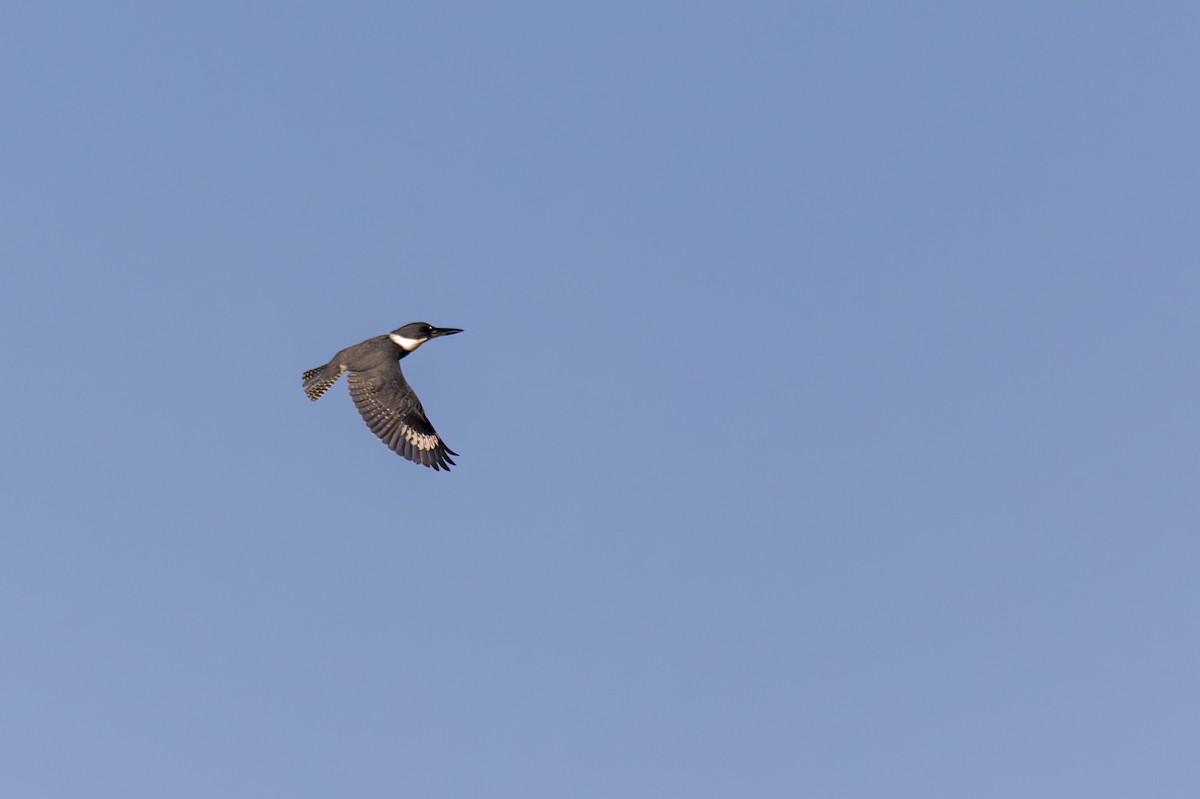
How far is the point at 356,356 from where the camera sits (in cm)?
2775

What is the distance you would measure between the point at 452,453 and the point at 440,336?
3.72m

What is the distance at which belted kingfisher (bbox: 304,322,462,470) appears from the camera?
1058 inches

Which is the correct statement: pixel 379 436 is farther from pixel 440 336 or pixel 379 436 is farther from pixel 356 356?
pixel 440 336

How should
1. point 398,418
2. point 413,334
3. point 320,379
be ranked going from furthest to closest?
point 413,334, point 320,379, point 398,418

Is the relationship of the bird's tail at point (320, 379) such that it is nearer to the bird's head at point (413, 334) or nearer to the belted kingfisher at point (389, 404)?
the belted kingfisher at point (389, 404)

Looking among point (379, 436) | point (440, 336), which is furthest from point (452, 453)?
point (440, 336)

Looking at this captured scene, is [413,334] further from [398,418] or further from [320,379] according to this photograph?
[398,418]

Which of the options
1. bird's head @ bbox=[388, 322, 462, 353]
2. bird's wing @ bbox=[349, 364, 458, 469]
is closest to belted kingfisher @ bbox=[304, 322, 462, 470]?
bird's wing @ bbox=[349, 364, 458, 469]

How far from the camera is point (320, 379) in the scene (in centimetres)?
2817

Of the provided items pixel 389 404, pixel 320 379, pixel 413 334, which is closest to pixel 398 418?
pixel 389 404

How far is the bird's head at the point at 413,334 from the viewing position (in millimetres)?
28875

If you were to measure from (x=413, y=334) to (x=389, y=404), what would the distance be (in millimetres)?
2497

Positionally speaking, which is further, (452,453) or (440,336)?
(440,336)

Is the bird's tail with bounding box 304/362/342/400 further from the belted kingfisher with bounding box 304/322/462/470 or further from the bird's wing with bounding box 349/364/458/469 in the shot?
the bird's wing with bounding box 349/364/458/469
